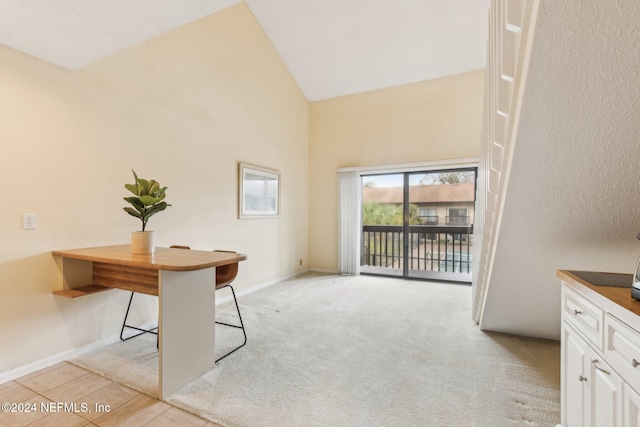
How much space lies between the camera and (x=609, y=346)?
1.02 meters

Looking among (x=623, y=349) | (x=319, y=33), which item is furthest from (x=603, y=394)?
(x=319, y=33)

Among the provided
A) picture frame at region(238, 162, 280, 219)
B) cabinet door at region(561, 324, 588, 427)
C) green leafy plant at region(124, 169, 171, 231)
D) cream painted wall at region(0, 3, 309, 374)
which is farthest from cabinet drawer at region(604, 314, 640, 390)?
picture frame at region(238, 162, 280, 219)

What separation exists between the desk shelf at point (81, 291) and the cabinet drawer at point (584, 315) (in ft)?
9.75

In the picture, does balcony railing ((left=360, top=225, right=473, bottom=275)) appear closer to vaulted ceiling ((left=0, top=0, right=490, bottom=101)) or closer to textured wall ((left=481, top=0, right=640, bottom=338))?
vaulted ceiling ((left=0, top=0, right=490, bottom=101))

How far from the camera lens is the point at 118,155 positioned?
2.57 metres

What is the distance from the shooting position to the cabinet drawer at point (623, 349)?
0.87 meters

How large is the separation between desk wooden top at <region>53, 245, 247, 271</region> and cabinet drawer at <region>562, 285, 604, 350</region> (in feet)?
6.16

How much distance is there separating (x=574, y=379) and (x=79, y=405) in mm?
2660

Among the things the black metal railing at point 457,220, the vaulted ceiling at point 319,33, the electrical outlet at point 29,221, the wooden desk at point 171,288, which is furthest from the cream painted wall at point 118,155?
the black metal railing at point 457,220

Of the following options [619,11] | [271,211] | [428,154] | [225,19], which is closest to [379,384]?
[619,11]

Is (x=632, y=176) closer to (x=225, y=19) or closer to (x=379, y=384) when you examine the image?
(x=379, y=384)

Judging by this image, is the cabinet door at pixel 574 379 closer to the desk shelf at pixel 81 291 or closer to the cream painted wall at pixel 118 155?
the desk shelf at pixel 81 291

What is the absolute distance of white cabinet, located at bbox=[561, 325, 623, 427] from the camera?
0.99 metres

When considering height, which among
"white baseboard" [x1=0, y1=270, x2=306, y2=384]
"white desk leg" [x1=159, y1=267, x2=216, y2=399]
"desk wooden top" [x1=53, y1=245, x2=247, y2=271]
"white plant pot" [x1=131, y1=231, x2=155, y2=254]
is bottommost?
"white baseboard" [x1=0, y1=270, x2=306, y2=384]
